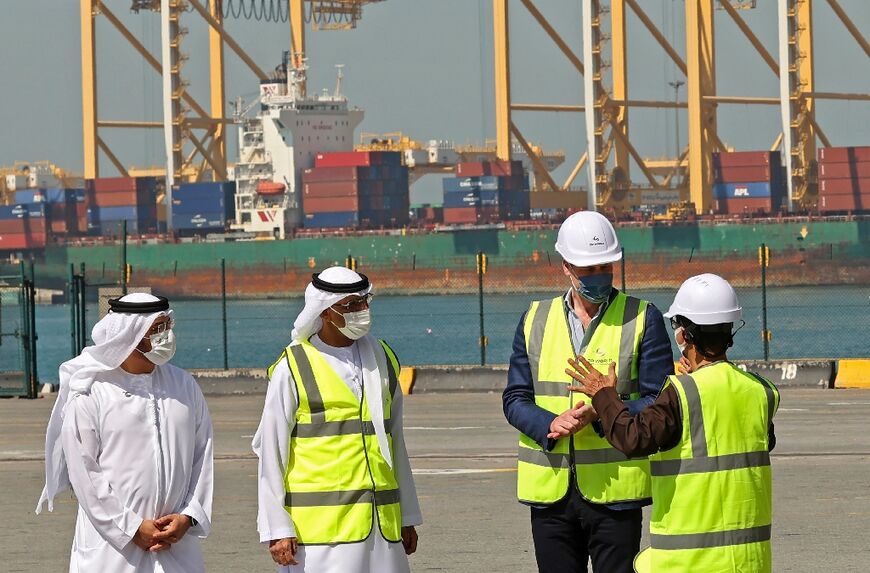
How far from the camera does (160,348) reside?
5.33m

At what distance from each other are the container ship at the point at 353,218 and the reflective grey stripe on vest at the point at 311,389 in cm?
7519

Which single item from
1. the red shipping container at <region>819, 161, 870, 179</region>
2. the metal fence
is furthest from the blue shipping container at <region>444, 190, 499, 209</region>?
the red shipping container at <region>819, 161, 870, 179</region>

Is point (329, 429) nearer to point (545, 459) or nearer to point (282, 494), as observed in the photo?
point (282, 494)

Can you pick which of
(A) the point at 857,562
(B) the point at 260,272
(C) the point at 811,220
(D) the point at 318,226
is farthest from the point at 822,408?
(D) the point at 318,226

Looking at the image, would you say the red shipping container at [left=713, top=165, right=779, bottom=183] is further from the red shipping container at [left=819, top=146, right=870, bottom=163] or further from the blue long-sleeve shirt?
the blue long-sleeve shirt

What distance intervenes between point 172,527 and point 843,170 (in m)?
87.7

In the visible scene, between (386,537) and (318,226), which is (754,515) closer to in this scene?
(386,537)

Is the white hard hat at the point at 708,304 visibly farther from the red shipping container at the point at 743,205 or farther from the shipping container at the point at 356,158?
the shipping container at the point at 356,158

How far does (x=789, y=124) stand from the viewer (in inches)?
3506

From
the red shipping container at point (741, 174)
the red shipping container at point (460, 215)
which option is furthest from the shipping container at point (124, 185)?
the red shipping container at point (741, 174)

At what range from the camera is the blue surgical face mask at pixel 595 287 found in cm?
546

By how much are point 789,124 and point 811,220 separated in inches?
266

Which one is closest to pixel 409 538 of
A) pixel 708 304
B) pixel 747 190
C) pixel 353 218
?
pixel 708 304

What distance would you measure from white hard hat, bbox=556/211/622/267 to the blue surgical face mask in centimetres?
4
